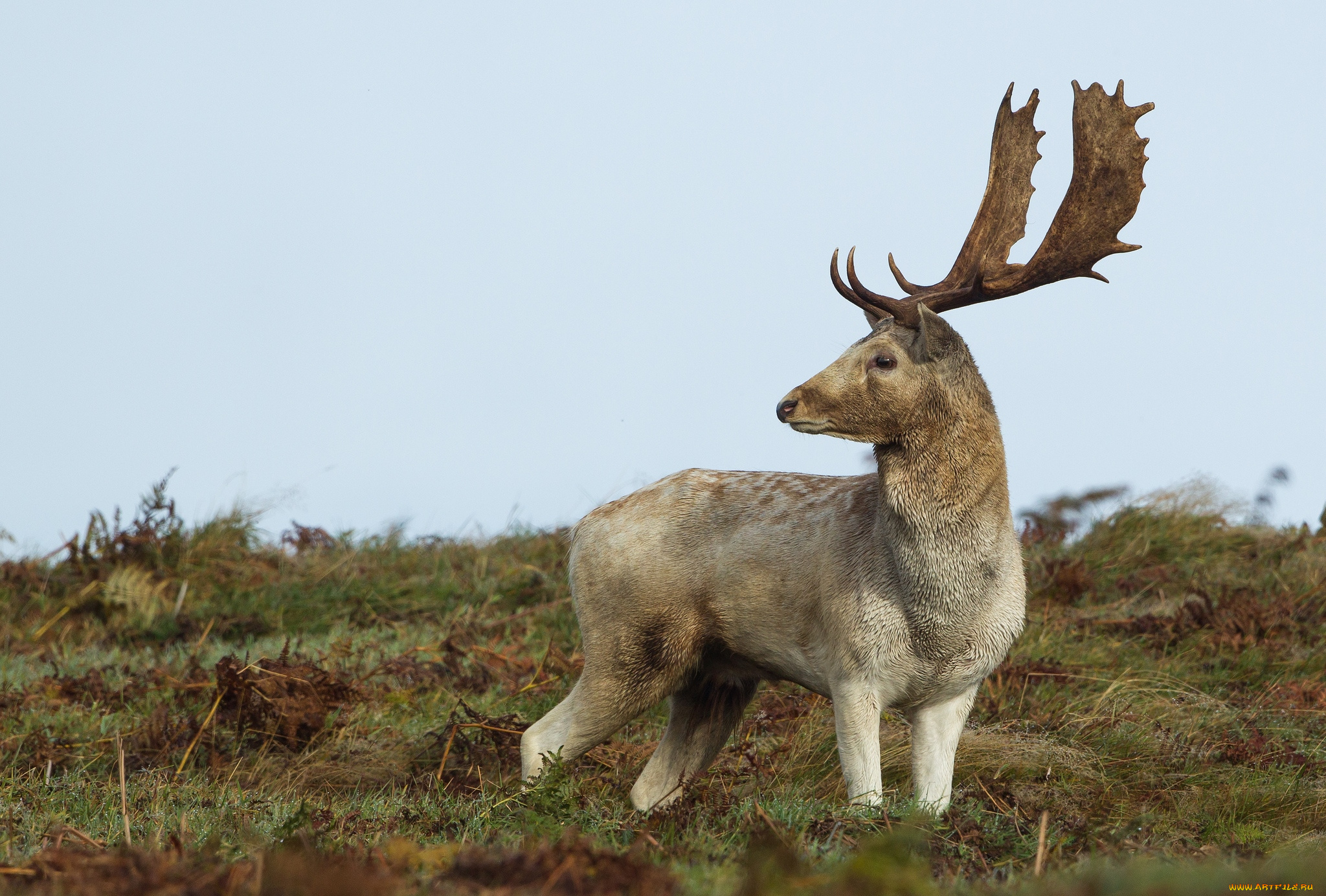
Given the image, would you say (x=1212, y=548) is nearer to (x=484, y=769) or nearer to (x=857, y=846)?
(x=484, y=769)

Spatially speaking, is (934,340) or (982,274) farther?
(982,274)

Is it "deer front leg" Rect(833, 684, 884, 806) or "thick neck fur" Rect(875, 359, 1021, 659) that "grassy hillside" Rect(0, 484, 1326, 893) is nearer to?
"deer front leg" Rect(833, 684, 884, 806)

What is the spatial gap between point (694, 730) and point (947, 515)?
1.84 metres

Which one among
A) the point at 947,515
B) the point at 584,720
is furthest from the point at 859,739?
the point at 584,720

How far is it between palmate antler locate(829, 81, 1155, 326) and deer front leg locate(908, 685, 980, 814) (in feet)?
5.76

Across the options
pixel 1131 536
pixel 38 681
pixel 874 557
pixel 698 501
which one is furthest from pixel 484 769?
pixel 1131 536

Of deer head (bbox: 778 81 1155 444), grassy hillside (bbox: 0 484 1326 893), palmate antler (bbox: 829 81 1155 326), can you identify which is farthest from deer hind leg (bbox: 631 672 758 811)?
palmate antler (bbox: 829 81 1155 326)

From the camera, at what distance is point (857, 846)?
4.20 meters

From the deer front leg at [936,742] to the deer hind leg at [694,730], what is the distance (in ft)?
3.46

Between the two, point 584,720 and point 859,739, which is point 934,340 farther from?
point 584,720

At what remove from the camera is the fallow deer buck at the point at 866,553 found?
534cm

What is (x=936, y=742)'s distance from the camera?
5.49 m

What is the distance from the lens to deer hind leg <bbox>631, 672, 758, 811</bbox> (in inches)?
245

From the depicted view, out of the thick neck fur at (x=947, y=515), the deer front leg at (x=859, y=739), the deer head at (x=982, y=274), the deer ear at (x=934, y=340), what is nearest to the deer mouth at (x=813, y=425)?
the deer head at (x=982, y=274)
